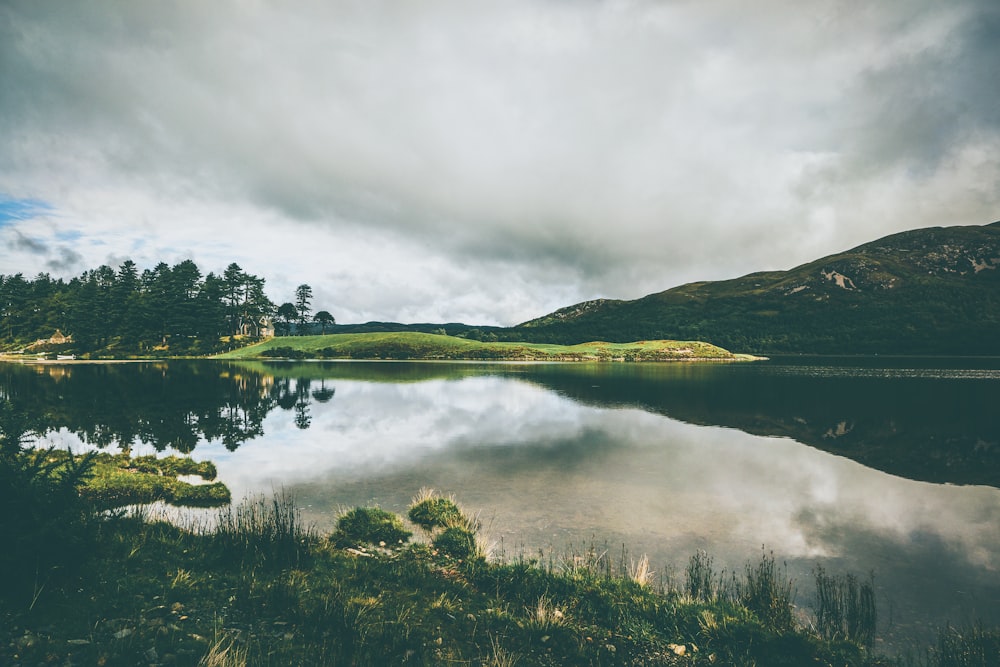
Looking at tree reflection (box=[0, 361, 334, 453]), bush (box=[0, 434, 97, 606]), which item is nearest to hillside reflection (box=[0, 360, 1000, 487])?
tree reflection (box=[0, 361, 334, 453])

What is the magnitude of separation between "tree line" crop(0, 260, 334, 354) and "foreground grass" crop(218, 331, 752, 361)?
12.3 meters

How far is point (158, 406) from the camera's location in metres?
39.2

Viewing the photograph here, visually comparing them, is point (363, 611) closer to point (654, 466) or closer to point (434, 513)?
point (434, 513)

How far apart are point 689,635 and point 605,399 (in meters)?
42.6

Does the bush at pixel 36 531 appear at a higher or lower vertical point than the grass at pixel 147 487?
higher

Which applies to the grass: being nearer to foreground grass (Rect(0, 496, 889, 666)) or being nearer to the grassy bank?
the grassy bank

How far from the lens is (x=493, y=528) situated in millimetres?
14750

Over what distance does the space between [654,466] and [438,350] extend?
138881mm

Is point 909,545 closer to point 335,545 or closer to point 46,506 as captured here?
point 335,545

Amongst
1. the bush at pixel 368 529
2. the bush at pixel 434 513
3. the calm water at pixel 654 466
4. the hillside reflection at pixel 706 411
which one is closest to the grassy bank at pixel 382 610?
the bush at pixel 368 529

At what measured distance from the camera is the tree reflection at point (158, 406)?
28438 mm

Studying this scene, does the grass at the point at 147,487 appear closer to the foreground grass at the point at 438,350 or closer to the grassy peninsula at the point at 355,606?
the grassy peninsula at the point at 355,606

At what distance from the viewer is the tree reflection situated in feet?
93.3

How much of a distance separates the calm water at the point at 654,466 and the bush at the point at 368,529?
1.29 metres
